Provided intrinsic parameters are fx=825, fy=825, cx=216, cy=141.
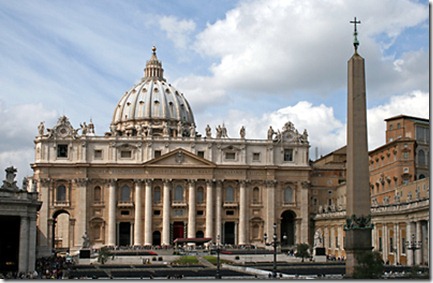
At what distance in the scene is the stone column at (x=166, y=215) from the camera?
99.6 m

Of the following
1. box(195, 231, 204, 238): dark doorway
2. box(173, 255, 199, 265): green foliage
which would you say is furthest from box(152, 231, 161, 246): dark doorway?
box(173, 255, 199, 265): green foliage

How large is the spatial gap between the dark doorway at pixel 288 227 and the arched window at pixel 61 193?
27.6 metres

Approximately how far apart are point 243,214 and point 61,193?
2229 cm

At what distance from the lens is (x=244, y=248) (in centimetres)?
9212

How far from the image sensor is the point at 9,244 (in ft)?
171

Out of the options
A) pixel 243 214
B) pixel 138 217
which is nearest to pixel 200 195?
pixel 243 214

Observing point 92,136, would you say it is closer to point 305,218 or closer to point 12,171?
point 305,218

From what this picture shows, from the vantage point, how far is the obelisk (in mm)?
31859

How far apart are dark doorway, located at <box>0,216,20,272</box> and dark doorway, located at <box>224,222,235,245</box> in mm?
52448

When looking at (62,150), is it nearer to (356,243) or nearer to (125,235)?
(125,235)

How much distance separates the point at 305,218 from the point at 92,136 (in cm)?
2834

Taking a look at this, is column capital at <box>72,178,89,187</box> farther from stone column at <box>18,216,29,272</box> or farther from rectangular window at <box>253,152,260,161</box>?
stone column at <box>18,216,29,272</box>

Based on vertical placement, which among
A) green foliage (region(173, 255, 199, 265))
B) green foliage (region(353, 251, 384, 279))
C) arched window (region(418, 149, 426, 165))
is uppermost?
arched window (region(418, 149, 426, 165))

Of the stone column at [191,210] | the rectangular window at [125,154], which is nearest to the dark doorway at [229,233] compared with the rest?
the stone column at [191,210]
